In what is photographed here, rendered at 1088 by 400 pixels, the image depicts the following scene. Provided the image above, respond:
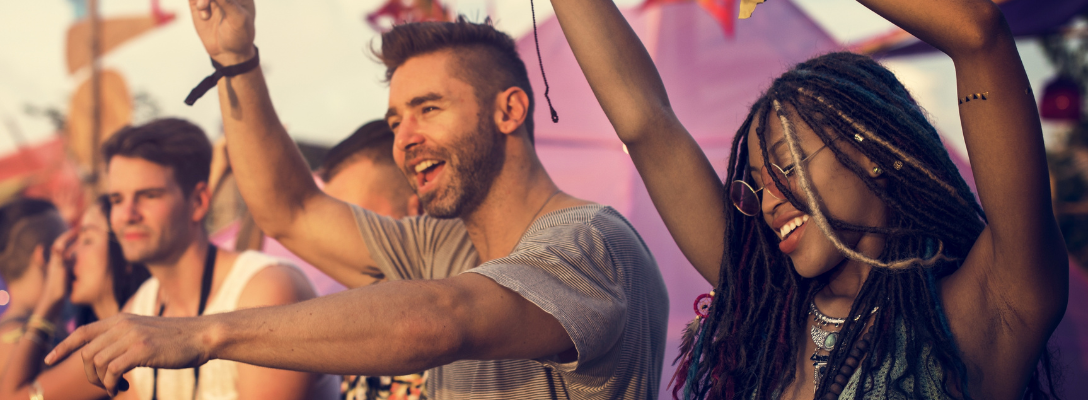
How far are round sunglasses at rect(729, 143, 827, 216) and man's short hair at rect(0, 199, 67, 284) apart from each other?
4143 millimetres

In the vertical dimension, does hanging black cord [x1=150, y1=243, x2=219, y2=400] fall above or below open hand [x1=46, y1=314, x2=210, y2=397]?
below

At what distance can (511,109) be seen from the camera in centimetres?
A: 217

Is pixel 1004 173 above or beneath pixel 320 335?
above

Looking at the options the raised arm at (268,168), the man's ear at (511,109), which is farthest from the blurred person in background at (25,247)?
the man's ear at (511,109)

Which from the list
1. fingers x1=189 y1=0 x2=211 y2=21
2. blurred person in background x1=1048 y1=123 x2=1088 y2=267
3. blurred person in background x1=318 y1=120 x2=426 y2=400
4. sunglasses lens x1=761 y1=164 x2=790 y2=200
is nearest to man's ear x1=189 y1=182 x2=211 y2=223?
blurred person in background x1=318 y1=120 x2=426 y2=400

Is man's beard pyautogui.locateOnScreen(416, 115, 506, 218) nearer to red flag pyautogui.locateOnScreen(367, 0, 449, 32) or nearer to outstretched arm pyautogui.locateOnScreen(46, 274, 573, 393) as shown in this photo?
outstretched arm pyautogui.locateOnScreen(46, 274, 573, 393)

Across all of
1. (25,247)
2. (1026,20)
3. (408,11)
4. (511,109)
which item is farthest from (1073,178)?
(25,247)

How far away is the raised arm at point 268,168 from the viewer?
83.6 inches

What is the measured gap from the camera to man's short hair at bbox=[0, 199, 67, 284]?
4223mm

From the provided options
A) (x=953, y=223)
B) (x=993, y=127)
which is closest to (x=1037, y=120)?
(x=993, y=127)

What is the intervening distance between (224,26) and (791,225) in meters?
1.61

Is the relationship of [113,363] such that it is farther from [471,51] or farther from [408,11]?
[408,11]

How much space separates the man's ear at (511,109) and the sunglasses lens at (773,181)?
0.86 m

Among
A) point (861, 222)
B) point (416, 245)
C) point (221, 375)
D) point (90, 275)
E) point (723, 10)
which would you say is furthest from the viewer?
point (723, 10)
